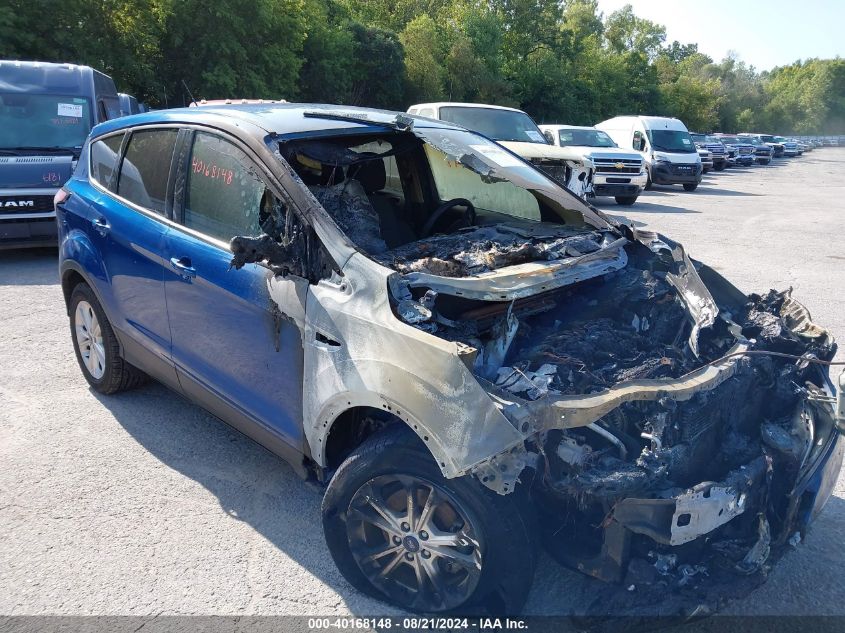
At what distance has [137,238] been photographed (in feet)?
12.5

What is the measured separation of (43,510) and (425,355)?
2.38 m

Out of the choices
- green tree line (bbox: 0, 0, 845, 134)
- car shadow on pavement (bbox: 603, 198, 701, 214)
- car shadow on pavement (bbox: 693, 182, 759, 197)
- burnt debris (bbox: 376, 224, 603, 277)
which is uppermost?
green tree line (bbox: 0, 0, 845, 134)

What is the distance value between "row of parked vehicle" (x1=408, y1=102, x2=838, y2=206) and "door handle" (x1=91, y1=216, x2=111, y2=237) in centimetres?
722

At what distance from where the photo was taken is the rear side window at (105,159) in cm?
433

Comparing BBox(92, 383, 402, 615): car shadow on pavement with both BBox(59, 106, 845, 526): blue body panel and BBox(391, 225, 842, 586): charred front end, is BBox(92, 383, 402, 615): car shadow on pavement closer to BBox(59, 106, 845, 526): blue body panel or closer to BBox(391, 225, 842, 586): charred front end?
BBox(59, 106, 845, 526): blue body panel

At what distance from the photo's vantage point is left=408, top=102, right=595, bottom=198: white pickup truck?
11.6 m

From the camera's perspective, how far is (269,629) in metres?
2.72

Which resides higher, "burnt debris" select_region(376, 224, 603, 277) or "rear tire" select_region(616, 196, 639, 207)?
"burnt debris" select_region(376, 224, 603, 277)

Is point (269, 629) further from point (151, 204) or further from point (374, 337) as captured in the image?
point (151, 204)

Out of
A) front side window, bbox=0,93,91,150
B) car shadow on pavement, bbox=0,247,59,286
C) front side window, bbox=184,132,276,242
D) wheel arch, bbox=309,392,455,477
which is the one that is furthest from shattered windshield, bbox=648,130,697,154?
wheel arch, bbox=309,392,455,477

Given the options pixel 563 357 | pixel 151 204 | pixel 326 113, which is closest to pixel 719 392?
pixel 563 357

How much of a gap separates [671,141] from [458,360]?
781 inches

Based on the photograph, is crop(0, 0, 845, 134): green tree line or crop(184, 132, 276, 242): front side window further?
crop(0, 0, 845, 134): green tree line

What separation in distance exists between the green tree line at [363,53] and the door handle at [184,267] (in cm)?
1007
